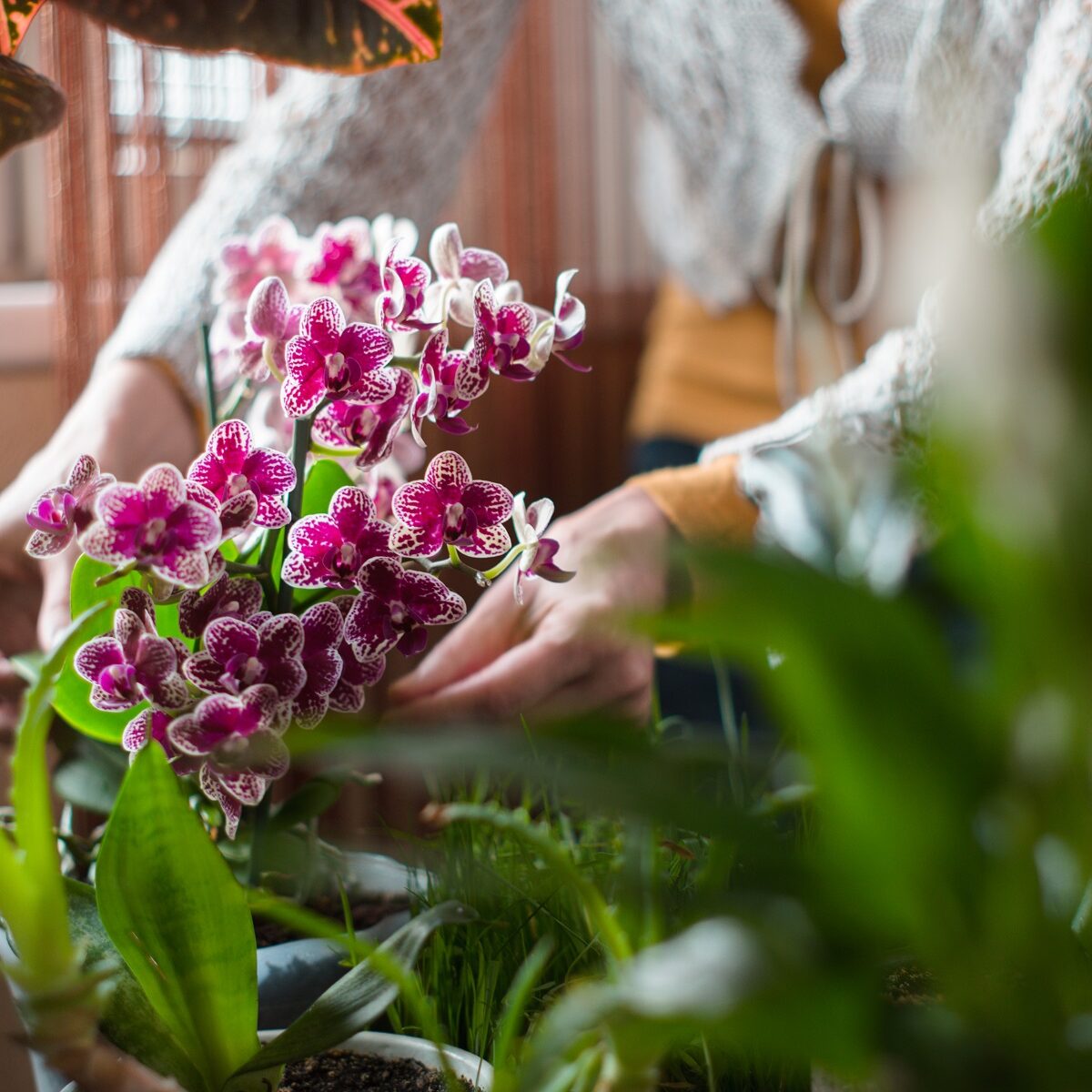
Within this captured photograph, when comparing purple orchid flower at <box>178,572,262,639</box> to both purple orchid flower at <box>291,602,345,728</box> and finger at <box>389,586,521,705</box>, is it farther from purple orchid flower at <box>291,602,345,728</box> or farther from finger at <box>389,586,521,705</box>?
finger at <box>389,586,521,705</box>

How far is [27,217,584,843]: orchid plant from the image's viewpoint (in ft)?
1.07

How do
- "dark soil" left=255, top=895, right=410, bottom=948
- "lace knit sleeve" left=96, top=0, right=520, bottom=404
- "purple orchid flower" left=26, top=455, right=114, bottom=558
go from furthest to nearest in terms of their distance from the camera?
"lace knit sleeve" left=96, top=0, right=520, bottom=404, "dark soil" left=255, top=895, right=410, bottom=948, "purple orchid flower" left=26, top=455, right=114, bottom=558

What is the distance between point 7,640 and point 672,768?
45cm

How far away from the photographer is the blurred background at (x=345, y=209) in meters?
1.05

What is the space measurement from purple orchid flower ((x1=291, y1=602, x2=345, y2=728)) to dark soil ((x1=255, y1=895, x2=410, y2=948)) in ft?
0.43

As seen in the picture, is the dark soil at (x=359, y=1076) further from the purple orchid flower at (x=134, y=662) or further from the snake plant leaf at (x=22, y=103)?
the snake plant leaf at (x=22, y=103)

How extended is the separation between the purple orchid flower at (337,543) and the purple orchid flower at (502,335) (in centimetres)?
6

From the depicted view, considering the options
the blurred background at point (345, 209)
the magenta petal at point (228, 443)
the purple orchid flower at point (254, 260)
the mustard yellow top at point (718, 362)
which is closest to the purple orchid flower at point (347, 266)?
the purple orchid flower at point (254, 260)

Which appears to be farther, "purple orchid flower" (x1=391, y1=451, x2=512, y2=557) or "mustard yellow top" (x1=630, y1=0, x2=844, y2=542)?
"mustard yellow top" (x1=630, y1=0, x2=844, y2=542)

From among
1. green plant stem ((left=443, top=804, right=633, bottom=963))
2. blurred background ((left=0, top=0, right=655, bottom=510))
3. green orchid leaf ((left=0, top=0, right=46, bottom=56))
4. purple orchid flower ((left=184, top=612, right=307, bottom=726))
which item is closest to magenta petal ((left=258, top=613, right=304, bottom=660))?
purple orchid flower ((left=184, top=612, right=307, bottom=726))

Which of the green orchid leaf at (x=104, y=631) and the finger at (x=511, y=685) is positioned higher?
the green orchid leaf at (x=104, y=631)

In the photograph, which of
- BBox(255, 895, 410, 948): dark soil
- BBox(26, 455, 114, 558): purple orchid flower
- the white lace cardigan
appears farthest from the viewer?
the white lace cardigan

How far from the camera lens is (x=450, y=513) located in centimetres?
37

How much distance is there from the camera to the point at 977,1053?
0.55ft
